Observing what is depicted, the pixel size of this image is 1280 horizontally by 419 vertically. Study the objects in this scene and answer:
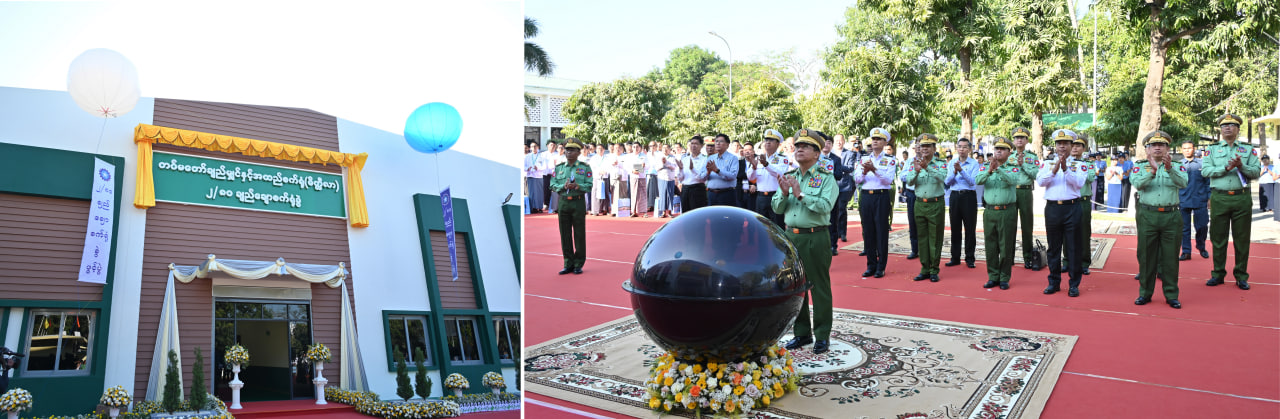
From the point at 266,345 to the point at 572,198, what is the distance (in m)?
3.06

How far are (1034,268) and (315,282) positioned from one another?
6.65 meters

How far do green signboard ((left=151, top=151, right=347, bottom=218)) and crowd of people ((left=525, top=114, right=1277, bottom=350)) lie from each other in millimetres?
2253

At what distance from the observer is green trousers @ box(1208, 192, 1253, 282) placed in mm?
6863

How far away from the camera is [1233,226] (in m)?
6.92

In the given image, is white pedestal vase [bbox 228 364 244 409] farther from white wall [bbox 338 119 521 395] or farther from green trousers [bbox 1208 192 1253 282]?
green trousers [bbox 1208 192 1253 282]

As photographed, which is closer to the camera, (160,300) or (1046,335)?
(1046,335)

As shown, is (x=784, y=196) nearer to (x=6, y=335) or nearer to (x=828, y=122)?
(x=6, y=335)

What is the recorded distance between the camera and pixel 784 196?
4.93 m

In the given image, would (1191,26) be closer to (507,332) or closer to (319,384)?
(507,332)

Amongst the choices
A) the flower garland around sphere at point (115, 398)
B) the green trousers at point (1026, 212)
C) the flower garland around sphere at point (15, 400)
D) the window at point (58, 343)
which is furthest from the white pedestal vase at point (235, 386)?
the green trousers at point (1026, 212)

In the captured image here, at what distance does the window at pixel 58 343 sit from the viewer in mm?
5078

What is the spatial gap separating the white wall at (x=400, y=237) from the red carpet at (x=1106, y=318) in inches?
21.1

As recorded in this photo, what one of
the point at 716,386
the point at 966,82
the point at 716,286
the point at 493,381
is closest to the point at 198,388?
the point at 493,381

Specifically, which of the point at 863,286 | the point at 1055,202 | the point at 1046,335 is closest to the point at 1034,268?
the point at 1055,202
